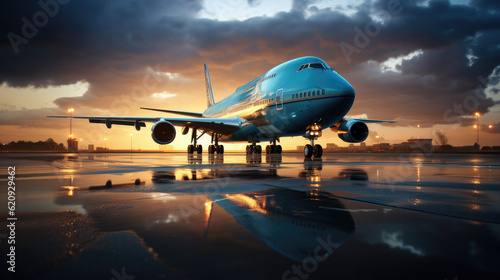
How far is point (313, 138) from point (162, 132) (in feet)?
29.2

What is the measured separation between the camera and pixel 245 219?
10.3 feet

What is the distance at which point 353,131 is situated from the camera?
18500 millimetres

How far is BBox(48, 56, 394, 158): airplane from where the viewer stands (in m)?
14.6

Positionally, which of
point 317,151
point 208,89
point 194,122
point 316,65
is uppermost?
point 208,89

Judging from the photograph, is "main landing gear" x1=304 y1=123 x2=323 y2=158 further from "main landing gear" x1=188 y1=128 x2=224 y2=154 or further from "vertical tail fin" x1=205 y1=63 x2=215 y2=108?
"vertical tail fin" x1=205 y1=63 x2=215 y2=108

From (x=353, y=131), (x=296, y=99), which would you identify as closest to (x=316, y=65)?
(x=296, y=99)

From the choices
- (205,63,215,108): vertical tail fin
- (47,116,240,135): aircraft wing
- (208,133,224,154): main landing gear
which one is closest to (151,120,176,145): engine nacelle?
(47,116,240,135): aircraft wing

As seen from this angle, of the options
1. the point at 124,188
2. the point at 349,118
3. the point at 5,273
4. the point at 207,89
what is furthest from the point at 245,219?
the point at 207,89

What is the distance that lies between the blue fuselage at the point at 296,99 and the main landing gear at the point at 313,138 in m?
0.33

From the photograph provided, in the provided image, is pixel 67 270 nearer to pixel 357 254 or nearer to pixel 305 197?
pixel 357 254

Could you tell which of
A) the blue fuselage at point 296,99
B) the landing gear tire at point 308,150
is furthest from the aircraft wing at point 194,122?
the landing gear tire at point 308,150

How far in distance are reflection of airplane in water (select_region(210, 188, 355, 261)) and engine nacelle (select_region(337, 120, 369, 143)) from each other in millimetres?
14307

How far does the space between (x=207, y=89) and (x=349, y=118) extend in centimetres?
2672

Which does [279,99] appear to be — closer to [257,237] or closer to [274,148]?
[274,148]
